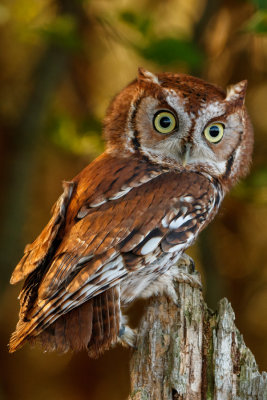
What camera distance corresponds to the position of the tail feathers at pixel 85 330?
183 cm

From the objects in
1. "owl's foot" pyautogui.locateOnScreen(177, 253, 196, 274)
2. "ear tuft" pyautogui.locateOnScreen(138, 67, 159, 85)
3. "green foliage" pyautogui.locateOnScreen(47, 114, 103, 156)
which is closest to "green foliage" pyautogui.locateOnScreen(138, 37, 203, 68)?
"green foliage" pyautogui.locateOnScreen(47, 114, 103, 156)

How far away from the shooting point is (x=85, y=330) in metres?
1.83

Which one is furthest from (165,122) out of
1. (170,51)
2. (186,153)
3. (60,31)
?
(60,31)

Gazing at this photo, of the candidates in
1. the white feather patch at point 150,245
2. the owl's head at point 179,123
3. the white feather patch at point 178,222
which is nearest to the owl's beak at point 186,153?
the owl's head at point 179,123

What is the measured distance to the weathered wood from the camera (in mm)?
1793

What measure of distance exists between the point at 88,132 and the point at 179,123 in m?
1.49

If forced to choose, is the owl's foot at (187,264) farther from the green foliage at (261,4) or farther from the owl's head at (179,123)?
the green foliage at (261,4)

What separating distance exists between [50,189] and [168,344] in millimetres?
3811

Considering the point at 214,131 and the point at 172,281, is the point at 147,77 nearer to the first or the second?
the point at 214,131

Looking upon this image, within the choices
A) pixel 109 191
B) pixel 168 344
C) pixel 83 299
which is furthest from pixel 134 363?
pixel 109 191

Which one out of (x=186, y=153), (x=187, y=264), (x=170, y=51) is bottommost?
(x=187, y=264)

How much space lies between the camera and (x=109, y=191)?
196cm

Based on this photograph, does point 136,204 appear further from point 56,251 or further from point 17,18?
point 17,18

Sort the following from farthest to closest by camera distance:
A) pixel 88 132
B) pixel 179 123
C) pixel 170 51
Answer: pixel 88 132 < pixel 170 51 < pixel 179 123
